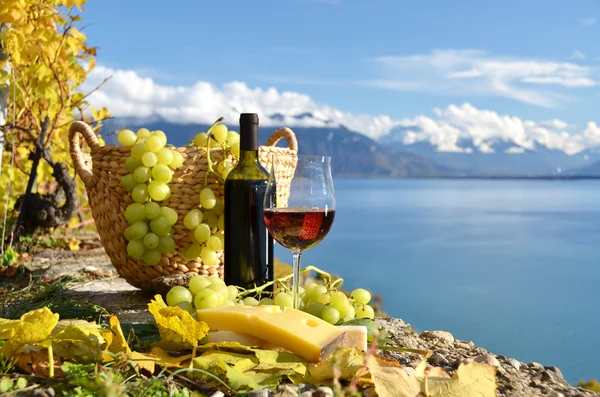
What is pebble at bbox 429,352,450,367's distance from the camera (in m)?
1.92

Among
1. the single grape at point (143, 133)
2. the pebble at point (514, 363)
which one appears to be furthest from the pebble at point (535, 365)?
the single grape at point (143, 133)

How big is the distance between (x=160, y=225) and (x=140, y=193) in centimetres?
17

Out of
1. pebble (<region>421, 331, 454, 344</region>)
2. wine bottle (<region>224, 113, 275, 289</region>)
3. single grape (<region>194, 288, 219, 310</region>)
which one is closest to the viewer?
single grape (<region>194, 288, 219, 310</region>)

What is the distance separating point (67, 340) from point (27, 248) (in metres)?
3.62

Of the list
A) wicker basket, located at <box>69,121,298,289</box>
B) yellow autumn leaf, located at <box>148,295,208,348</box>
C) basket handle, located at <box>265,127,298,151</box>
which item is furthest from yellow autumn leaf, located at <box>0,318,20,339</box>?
basket handle, located at <box>265,127,298,151</box>

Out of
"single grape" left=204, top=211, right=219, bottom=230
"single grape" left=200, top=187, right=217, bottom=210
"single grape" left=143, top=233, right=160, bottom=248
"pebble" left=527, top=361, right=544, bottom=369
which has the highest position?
"single grape" left=200, top=187, right=217, bottom=210

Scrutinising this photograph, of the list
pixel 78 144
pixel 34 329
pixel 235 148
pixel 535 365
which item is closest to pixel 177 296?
pixel 34 329

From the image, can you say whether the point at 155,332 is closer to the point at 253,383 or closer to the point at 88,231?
the point at 253,383

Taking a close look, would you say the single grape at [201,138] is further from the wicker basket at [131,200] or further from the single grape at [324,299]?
the single grape at [324,299]

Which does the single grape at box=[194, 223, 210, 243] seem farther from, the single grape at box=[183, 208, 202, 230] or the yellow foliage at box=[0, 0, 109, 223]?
the yellow foliage at box=[0, 0, 109, 223]

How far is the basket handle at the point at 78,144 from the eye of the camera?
3012mm

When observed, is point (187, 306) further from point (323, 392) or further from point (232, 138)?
point (232, 138)

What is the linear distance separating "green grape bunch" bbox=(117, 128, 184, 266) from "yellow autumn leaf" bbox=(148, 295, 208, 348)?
3.48 ft

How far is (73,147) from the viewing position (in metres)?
3.20
